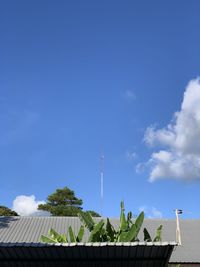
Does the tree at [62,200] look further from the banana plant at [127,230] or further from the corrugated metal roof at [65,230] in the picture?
the banana plant at [127,230]

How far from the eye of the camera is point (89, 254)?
30.4 ft

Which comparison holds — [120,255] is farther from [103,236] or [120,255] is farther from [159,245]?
[103,236]

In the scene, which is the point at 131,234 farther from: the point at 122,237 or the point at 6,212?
the point at 6,212

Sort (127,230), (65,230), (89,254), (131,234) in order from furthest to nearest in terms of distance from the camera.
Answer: (65,230) → (127,230) → (131,234) → (89,254)

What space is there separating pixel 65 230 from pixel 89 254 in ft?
102

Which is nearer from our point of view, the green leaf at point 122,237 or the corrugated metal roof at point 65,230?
the green leaf at point 122,237

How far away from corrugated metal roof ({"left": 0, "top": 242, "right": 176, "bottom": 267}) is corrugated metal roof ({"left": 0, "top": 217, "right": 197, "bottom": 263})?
87.1ft

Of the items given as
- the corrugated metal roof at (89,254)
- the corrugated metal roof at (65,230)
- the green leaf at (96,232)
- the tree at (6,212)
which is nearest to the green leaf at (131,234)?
the green leaf at (96,232)

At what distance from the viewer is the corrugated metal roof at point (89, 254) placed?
889cm

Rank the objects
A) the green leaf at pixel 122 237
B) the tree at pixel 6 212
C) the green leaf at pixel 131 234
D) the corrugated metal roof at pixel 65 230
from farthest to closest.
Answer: the tree at pixel 6 212 < the corrugated metal roof at pixel 65 230 < the green leaf at pixel 122 237 < the green leaf at pixel 131 234

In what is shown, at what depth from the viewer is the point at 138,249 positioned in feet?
29.6

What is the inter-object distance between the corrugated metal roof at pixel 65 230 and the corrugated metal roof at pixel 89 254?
2655 cm

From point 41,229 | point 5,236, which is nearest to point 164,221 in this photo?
point 41,229

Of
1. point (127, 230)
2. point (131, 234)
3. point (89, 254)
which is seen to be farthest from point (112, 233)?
point (89, 254)
